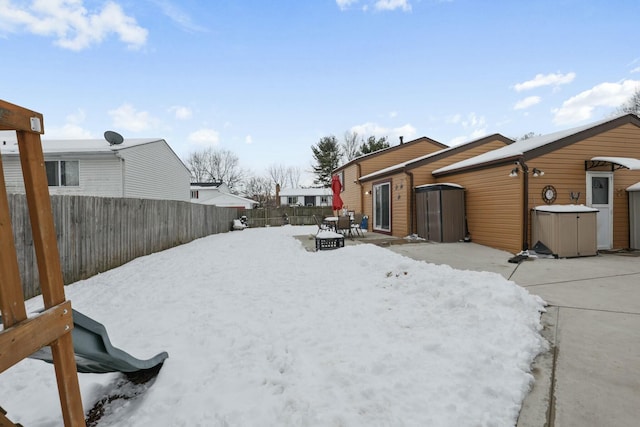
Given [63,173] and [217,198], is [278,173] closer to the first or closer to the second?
[217,198]

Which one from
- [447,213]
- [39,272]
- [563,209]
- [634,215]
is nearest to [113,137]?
[447,213]

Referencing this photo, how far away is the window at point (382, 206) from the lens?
488 inches

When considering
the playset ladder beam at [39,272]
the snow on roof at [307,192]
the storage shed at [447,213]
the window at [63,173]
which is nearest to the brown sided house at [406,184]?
the storage shed at [447,213]

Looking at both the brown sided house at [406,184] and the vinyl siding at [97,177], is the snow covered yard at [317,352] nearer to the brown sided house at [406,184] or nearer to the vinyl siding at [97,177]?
the brown sided house at [406,184]

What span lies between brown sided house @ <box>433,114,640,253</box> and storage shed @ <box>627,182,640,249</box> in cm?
8

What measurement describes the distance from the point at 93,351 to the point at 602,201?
34.4ft

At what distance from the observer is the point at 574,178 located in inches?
299

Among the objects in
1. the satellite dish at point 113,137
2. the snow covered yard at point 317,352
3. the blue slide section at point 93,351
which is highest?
the satellite dish at point 113,137

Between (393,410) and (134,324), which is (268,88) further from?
(393,410)

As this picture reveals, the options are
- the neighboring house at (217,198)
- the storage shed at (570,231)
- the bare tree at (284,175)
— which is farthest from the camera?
the bare tree at (284,175)

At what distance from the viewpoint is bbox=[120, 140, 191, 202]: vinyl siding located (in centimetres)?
1282

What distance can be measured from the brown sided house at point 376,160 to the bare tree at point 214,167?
37.3 metres

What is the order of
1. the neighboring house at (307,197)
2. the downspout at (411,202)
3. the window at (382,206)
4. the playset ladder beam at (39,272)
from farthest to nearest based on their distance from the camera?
the neighboring house at (307,197) < the window at (382,206) < the downspout at (411,202) < the playset ladder beam at (39,272)

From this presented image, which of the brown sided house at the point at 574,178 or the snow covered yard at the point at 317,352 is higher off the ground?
the brown sided house at the point at 574,178
